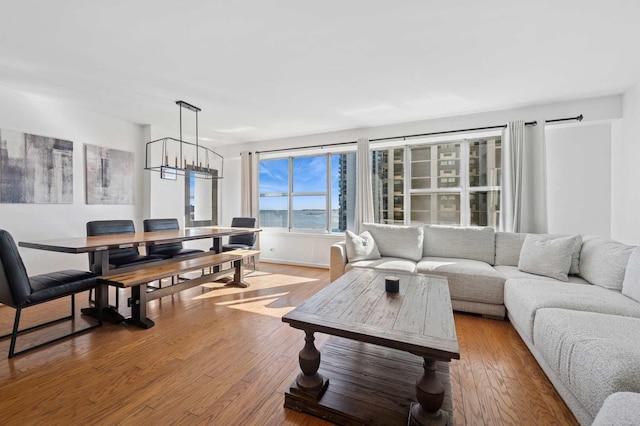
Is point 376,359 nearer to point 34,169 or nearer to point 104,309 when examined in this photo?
point 104,309

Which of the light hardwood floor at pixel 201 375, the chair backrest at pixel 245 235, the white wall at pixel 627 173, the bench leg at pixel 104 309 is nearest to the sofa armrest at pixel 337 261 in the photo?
the light hardwood floor at pixel 201 375

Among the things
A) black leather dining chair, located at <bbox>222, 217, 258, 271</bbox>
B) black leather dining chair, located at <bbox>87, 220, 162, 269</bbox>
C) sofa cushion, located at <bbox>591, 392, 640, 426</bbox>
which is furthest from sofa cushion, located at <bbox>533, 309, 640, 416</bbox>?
black leather dining chair, located at <bbox>222, 217, 258, 271</bbox>

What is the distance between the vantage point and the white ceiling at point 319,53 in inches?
75.4

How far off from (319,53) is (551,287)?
9.28 feet

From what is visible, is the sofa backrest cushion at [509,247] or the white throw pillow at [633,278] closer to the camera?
the white throw pillow at [633,278]

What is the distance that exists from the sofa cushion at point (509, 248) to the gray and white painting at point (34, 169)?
5.73m

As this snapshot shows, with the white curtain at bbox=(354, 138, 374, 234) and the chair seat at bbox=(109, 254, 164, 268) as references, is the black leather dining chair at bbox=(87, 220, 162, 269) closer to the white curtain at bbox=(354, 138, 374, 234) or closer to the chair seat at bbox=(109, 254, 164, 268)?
the chair seat at bbox=(109, 254, 164, 268)

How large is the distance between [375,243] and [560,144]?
9.20ft

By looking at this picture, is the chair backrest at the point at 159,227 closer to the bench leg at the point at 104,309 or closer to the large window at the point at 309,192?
the bench leg at the point at 104,309

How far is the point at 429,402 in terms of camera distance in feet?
4.25

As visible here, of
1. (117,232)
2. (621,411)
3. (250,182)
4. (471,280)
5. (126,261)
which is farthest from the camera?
(250,182)

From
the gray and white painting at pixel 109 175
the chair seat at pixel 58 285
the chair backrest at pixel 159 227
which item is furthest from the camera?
the gray and white painting at pixel 109 175

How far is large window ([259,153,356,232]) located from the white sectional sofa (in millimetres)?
1282

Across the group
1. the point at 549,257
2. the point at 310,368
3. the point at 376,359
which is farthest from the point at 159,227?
the point at 549,257
